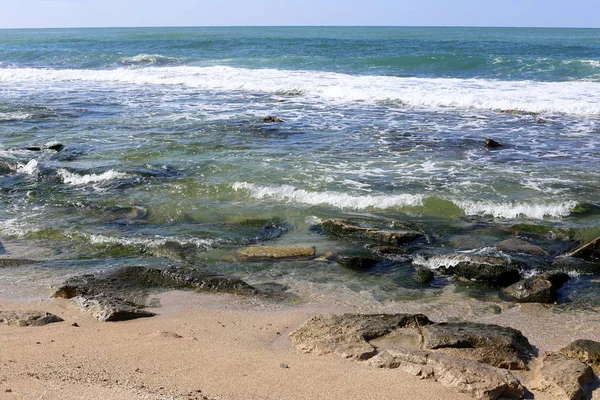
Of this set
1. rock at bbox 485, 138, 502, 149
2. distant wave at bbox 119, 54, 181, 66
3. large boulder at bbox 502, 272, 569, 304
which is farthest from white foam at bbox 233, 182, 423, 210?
distant wave at bbox 119, 54, 181, 66

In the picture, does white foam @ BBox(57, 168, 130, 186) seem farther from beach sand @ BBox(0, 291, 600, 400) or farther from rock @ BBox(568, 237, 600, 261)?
rock @ BBox(568, 237, 600, 261)

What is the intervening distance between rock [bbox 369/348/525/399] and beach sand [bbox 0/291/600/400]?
3.7 inches

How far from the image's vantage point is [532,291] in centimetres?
689

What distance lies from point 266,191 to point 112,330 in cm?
537

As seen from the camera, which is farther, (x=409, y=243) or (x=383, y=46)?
(x=383, y=46)

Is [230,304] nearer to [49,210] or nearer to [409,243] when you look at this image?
[409,243]

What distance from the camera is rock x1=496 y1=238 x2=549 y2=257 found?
8211 millimetres

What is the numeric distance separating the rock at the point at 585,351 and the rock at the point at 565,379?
197mm

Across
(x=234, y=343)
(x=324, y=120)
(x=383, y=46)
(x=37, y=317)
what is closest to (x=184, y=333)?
(x=234, y=343)

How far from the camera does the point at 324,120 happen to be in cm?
1839

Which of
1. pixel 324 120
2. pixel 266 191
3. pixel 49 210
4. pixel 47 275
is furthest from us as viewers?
pixel 324 120

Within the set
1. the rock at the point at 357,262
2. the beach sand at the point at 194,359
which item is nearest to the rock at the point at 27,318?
the beach sand at the point at 194,359

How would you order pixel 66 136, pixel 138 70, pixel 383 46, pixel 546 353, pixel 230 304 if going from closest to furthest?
pixel 546 353
pixel 230 304
pixel 66 136
pixel 138 70
pixel 383 46

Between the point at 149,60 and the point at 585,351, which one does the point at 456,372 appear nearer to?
the point at 585,351
